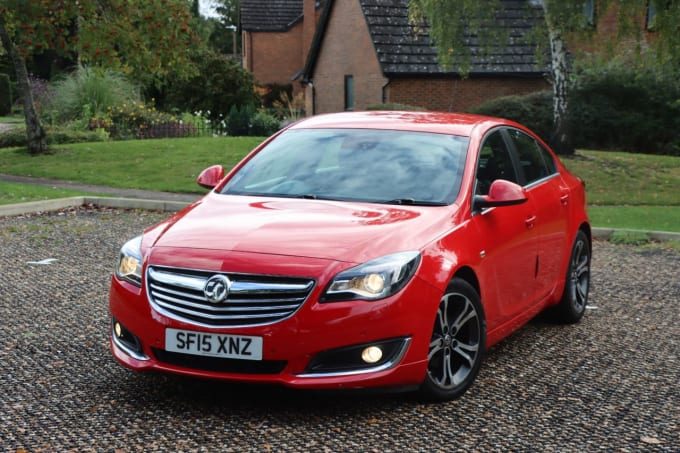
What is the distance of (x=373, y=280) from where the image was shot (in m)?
5.03

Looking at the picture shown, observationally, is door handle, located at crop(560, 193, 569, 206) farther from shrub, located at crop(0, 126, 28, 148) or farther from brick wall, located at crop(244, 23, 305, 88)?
brick wall, located at crop(244, 23, 305, 88)

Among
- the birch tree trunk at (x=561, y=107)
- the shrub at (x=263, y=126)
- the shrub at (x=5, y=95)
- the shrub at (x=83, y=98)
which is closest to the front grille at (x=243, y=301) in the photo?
the birch tree trunk at (x=561, y=107)

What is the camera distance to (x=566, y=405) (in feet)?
18.3

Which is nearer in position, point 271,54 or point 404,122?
point 404,122

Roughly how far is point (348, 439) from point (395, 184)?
6.11 feet

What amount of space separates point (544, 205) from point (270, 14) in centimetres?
5486

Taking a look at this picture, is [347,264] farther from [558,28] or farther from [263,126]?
[263,126]

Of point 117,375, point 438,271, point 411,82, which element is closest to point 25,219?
point 117,375

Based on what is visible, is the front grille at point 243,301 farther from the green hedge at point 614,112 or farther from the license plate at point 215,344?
the green hedge at point 614,112

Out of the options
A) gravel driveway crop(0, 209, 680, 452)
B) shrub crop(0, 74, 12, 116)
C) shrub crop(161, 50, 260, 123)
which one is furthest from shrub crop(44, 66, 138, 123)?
shrub crop(0, 74, 12, 116)

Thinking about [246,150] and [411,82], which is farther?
[411,82]

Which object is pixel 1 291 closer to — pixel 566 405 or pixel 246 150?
pixel 566 405

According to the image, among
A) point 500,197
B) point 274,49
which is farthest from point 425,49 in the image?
point 500,197

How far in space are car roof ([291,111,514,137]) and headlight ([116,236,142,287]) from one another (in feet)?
5.94
